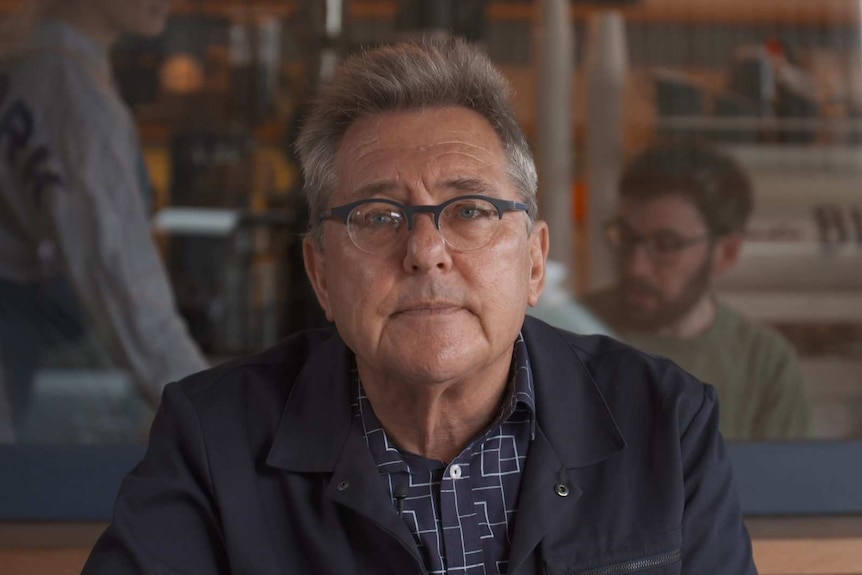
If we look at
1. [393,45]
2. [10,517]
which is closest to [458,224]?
[393,45]

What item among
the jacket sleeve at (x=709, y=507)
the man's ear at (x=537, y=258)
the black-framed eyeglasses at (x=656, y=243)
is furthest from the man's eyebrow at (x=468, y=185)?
the black-framed eyeglasses at (x=656, y=243)

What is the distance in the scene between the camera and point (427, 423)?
1322mm

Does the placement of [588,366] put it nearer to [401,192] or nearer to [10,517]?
[401,192]

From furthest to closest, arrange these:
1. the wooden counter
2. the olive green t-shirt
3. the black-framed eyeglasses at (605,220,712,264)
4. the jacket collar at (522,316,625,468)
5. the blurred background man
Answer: the black-framed eyeglasses at (605,220,712,264) → the blurred background man → the olive green t-shirt → the wooden counter → the jacket collar at (522,316,625,468)

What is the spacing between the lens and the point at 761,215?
2.94 meters

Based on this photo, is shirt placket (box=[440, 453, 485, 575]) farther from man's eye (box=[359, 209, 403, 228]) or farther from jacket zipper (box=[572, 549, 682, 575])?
man's eye (box=[359, 209, 403, 228])

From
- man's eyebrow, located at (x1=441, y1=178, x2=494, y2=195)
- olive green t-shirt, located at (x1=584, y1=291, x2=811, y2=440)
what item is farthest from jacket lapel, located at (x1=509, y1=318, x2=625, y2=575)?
olive green t-shirt, located at (x1=584, y1=291, x2=811, y2=440)

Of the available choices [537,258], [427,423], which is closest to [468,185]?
[537,258]

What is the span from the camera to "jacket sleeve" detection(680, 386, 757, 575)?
4.18 ft

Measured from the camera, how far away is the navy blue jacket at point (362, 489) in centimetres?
125

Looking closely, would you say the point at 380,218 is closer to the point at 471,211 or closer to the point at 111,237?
the point at 471,211

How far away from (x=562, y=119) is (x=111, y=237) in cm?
119

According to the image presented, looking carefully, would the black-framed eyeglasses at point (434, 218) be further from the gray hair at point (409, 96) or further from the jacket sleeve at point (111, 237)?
the jacket sleeve at point (111, 237)

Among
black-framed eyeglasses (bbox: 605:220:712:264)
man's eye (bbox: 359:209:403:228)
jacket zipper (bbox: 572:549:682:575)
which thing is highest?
man's eye (bbox: 359:209:403:228)
